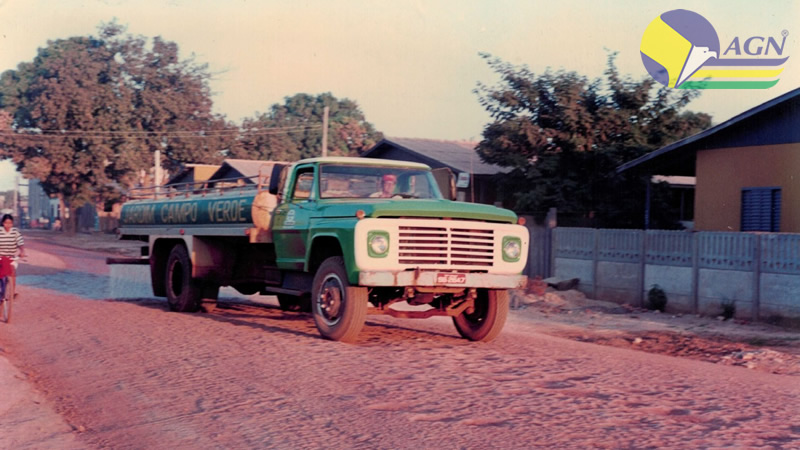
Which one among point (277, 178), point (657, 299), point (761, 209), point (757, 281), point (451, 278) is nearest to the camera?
point (451, 278)

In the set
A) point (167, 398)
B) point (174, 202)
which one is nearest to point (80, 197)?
point (174, 202)

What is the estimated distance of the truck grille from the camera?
32.3 feet

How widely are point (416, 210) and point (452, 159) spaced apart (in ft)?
69.1

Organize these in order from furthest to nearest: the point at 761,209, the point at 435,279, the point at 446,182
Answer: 1. the point at 761,209
2. the point at 446,182
3. the point at 435,279

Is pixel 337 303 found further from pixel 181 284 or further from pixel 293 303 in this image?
pixel 181 284

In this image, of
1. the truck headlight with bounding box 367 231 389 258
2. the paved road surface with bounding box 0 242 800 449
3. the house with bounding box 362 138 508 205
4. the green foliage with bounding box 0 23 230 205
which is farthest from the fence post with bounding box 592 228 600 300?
the green foliage with bounding box 0 23 230 205

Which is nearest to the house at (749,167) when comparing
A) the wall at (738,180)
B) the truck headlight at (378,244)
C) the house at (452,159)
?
the wall at (738,180)

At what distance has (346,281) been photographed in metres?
10.1

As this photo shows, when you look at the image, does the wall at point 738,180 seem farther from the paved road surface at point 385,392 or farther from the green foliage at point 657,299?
the paved road surface at point 385,392

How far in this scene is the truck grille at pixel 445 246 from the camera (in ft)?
32.3

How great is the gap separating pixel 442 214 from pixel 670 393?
11.8 ft

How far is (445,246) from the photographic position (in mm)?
9977

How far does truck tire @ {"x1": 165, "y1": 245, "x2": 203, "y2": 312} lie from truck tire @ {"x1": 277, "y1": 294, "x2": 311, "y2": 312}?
1.43 m

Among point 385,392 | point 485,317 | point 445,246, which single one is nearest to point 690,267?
point 485,317
